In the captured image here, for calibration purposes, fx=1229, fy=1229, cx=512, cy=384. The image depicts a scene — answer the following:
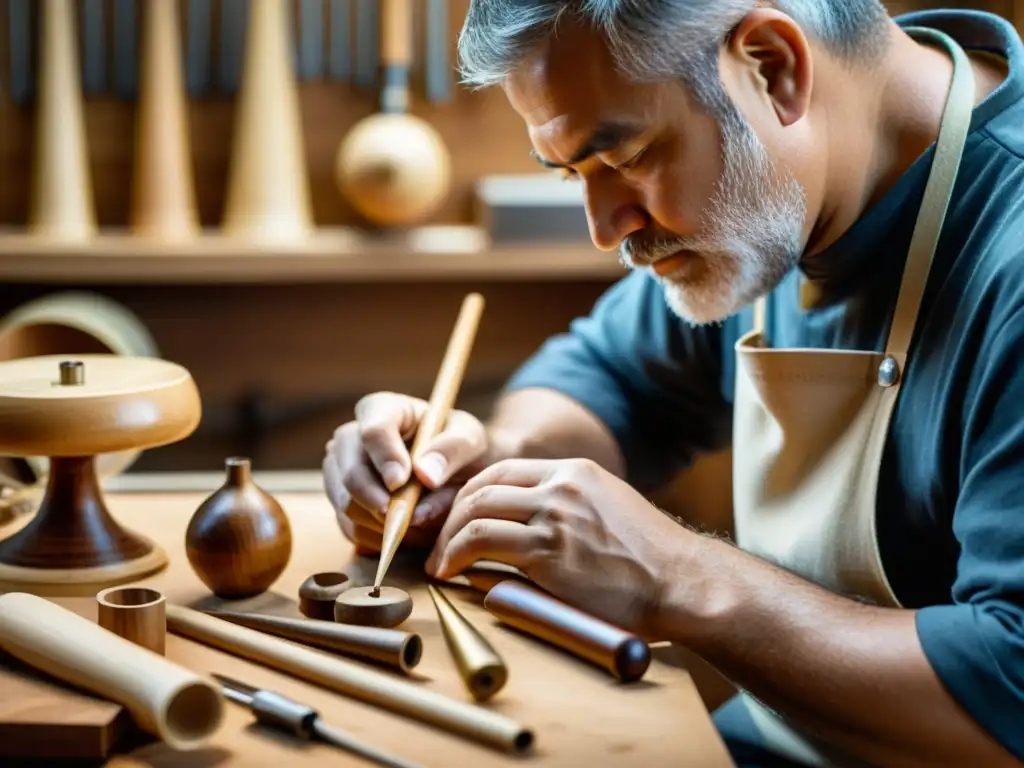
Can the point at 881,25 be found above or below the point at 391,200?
above

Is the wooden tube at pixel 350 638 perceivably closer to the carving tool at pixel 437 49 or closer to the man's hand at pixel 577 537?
the man's hand at pixel 577 537

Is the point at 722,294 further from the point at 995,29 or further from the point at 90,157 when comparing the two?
the point at 90,157

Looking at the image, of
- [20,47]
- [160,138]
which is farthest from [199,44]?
[20,47]

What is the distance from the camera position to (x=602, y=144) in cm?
134

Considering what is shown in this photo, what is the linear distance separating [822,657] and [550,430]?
2.44ft

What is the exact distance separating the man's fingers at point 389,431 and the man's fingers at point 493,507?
133 mm

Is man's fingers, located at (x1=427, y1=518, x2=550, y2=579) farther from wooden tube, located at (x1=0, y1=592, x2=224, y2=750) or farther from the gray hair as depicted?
the gray hair

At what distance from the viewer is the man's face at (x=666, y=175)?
1326 millimetres

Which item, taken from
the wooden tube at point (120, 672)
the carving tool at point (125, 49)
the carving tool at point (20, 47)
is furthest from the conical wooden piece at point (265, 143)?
the wooden tube at point (120, 672)

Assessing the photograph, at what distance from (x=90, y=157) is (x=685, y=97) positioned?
1.74 meters

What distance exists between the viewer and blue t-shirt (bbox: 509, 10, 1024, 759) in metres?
1.10

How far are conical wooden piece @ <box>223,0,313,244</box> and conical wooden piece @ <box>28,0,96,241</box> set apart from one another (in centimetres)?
32

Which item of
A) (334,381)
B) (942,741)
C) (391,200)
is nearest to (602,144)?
(942,741)

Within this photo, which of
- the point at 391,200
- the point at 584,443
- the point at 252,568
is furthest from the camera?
the point at 391,200
